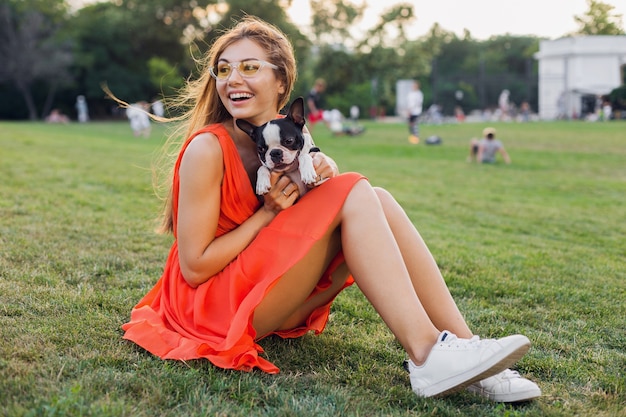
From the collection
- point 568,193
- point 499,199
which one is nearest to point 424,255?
point 499,199

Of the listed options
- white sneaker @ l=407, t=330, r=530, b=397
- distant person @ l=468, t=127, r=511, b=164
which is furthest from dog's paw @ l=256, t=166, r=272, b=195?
distant person @ l=468, t=127, r=511, b=164

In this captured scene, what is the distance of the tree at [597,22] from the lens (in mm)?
38500

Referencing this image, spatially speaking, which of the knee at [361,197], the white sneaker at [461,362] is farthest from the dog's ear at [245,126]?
the white sneaker at [461,362]

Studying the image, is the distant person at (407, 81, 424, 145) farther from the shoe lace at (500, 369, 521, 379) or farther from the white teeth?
the shoe lace at (500, 369, 521, 379)

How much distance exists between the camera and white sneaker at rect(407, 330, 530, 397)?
2.33 metres

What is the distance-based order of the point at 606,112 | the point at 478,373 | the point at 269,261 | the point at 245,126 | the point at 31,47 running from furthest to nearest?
the point at 31,47
the point at 606,112
the point at 245,126
the point at 269,261
the point at 478,373

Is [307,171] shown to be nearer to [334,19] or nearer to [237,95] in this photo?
[237,95]

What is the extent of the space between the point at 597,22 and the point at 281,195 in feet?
150

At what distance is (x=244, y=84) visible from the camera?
9.47ft

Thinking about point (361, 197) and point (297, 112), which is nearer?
point (361, 197)

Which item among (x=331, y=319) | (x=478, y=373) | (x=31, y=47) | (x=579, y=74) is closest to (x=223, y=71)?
(x=331, y=319)

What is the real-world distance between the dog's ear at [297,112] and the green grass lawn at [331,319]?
106 centimetres

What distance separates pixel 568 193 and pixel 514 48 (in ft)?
241

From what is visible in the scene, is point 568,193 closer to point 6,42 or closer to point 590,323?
point 590,323
